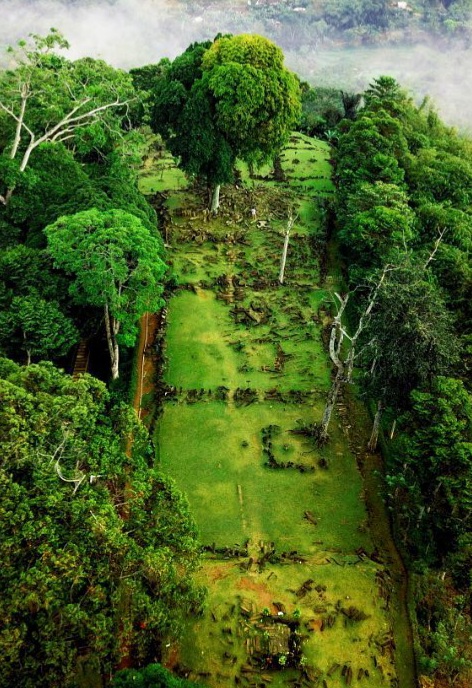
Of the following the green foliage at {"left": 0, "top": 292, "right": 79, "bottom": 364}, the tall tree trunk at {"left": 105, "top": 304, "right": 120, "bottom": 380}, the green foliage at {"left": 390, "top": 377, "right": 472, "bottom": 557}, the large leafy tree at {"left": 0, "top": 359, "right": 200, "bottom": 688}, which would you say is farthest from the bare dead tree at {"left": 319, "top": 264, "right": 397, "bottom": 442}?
the green foliage at {"left": 0, "top": 292, "right": 79, "bottom": 364}

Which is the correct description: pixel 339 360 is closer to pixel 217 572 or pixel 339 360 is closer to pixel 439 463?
pixel 439 463

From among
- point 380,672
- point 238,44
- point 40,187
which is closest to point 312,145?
point 238,44

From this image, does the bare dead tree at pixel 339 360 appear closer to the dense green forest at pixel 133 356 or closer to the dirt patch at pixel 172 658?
the dense green forest at pixel 133 356

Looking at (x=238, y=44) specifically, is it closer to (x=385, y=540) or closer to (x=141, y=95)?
(x=141, y=95)

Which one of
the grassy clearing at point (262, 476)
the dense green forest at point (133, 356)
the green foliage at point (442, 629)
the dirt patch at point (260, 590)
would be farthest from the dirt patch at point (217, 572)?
the green foliage at point (442, 629)

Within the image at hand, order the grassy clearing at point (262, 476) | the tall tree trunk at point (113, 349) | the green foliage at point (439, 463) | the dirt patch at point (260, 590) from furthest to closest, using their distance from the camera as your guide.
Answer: the tall tree trunk at point (113, 349)
the dirt patch at point (260, 590)
the green foliage at point (439, 463)
the grassy clearing at point (262, 476)

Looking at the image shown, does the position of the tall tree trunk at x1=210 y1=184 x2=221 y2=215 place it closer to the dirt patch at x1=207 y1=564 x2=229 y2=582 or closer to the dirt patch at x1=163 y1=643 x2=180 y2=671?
the dirt patch at x1=207 y1=564 x2=229 y2=582
